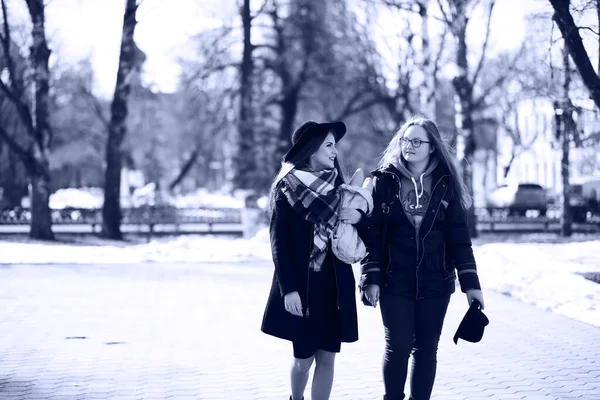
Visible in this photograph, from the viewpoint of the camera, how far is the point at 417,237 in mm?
4719

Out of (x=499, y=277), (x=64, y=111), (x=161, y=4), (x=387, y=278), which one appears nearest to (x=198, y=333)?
(x=387, y=278)

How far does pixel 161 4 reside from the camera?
22844mm

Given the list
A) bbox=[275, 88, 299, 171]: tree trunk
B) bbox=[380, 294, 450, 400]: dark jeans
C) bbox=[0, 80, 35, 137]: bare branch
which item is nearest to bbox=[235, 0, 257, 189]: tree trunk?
bbox=[275, 88, 299, 171]: tree trunk

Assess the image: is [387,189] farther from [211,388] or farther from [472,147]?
[472,147]

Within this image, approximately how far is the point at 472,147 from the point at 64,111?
3531 cm

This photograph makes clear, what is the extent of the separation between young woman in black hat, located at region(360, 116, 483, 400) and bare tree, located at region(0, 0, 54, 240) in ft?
61.7

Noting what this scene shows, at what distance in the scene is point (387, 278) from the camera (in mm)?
4742

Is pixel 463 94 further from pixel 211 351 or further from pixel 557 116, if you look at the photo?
pixel 211 351

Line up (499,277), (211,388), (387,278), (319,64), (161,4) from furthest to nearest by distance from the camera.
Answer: (319,64), (161,4), (499,277), (211,388), (387,278)

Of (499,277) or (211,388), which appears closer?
(211,388)

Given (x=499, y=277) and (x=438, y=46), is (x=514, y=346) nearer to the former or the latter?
(x=499, y=277)

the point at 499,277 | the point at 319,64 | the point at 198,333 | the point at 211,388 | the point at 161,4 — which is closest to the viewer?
the point at 211,388

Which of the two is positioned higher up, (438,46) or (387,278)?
(438,46)

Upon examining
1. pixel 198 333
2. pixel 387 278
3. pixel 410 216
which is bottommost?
pixel 198 333
